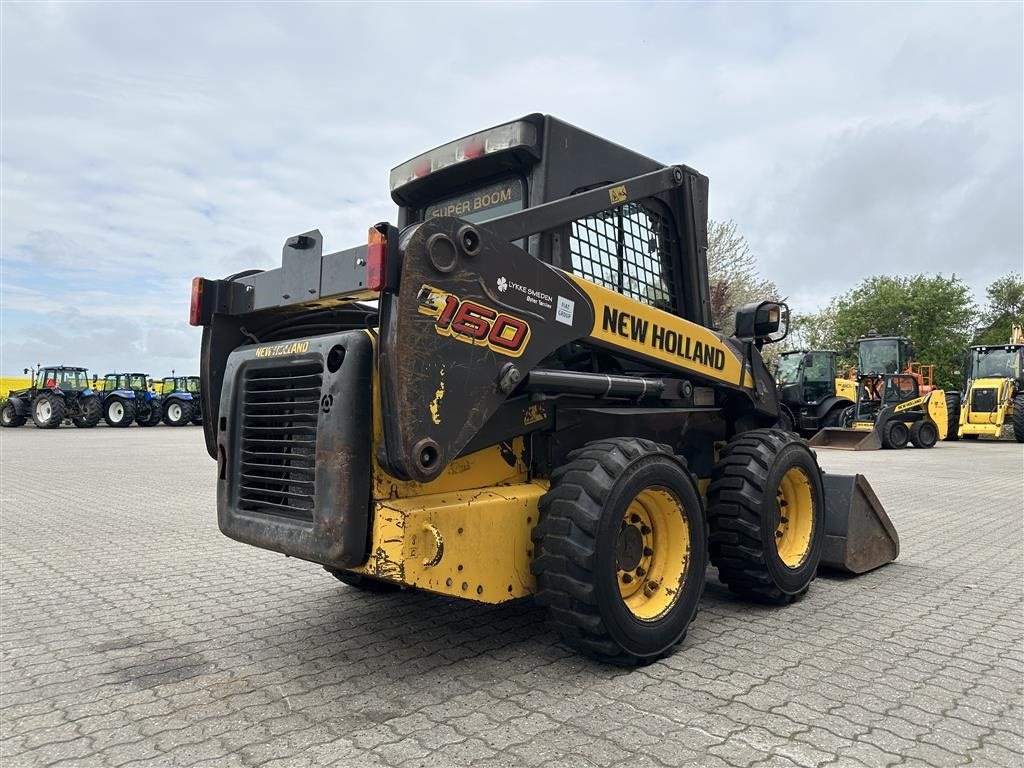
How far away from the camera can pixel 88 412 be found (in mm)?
28172

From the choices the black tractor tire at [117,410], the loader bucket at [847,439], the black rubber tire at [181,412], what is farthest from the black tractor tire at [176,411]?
the loader bucket at [847,439]

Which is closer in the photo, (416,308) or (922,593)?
(416,308)

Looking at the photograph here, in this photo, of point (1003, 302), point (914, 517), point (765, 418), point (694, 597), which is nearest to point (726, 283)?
point (914, 517)

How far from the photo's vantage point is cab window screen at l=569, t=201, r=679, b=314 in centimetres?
401

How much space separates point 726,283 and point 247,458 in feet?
74.0

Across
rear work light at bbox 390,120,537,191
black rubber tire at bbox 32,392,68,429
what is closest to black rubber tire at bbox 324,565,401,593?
rear work light at bbox 390,120,537,191

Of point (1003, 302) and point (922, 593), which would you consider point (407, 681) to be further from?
point (1003, 302)

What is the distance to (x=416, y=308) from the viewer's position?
285cm

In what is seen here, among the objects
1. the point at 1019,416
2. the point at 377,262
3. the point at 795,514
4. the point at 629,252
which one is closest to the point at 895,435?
the point at 1019,416

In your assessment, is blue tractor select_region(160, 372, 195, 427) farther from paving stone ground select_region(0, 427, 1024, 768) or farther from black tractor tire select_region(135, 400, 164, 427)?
paving stone ground select_region(0, 427, 1024, 768)

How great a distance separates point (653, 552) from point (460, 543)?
1.18 meters

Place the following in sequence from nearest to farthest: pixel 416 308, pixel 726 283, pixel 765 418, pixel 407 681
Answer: pixel 416 308
pixel 407 681
pixel 765 418
pixel 726 283

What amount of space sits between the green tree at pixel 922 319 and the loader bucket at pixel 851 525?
38.5m

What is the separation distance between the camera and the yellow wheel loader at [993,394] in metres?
21.7
